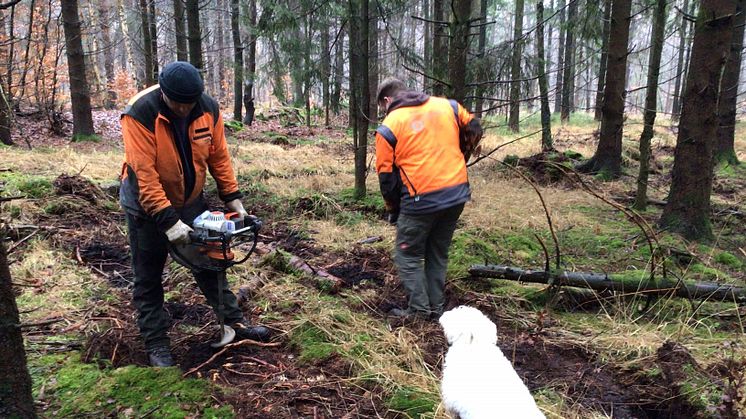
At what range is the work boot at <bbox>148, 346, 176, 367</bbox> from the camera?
312 cm

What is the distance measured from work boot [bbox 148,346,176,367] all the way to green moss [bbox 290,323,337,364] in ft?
2.85

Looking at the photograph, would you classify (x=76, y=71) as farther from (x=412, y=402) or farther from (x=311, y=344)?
(x=412, y=402)

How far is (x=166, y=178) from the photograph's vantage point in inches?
118

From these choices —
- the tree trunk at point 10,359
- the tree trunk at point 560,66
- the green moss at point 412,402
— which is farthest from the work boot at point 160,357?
the tree trunk at point 560,66

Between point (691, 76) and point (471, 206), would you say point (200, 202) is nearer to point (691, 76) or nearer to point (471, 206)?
point (471, 206)

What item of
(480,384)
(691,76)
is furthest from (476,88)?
(480,384)

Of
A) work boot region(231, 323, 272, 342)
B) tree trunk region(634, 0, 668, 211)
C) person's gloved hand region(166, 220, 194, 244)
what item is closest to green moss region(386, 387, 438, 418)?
work boot region(231, 323, 272, 342)

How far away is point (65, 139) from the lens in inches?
457

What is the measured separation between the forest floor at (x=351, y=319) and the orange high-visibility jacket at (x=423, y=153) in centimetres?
112

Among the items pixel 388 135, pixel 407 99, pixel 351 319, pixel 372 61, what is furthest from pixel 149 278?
pixel 372 61

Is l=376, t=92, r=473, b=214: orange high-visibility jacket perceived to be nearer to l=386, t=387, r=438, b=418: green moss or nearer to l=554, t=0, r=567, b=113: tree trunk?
l=386, t=387, r=438, b=418: green moss

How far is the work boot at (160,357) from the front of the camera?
312 cm

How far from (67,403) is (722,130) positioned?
1375cm

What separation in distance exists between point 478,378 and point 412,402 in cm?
61
